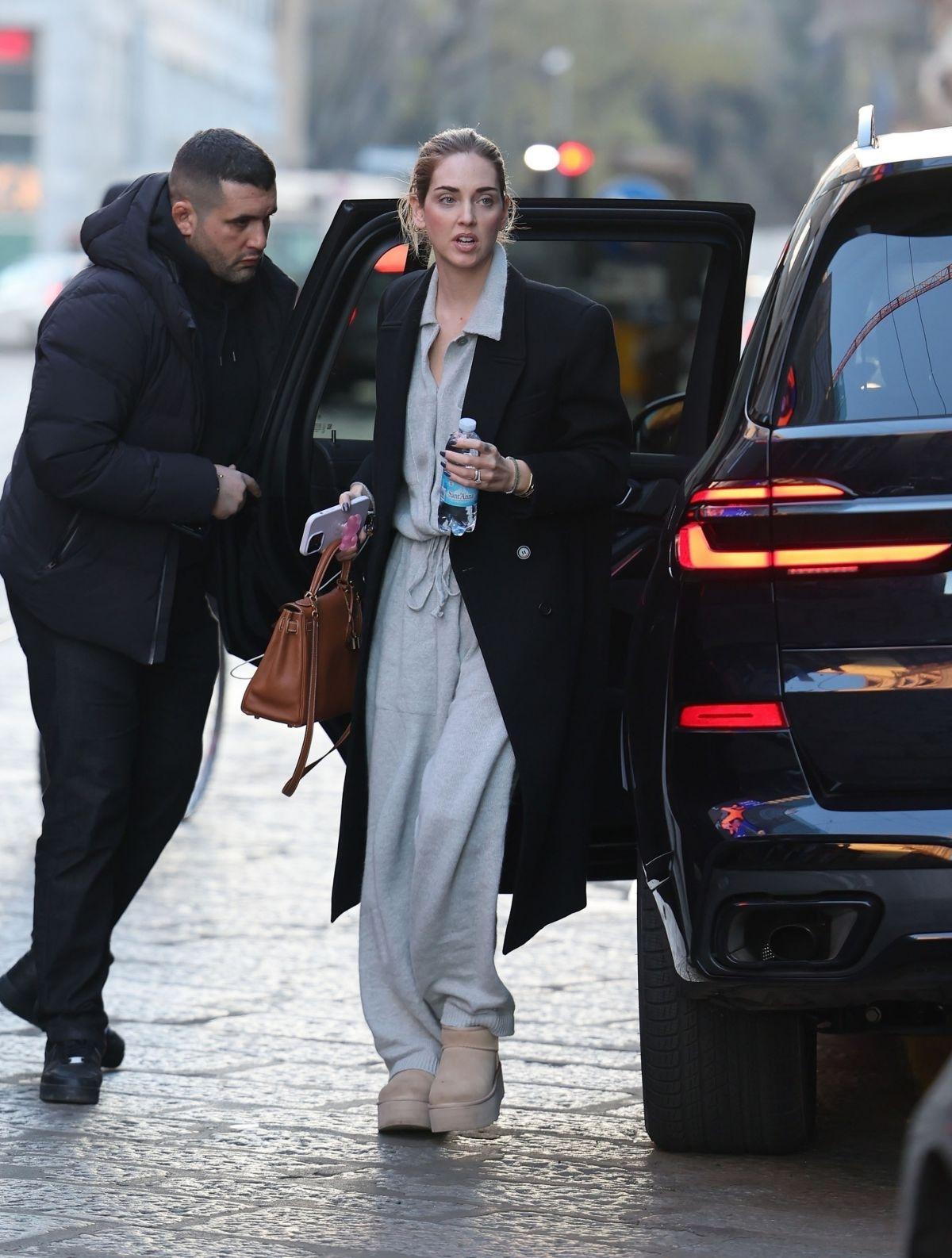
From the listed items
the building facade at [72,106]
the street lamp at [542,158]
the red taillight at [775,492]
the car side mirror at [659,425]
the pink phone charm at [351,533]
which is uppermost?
the building facade at [72,106]

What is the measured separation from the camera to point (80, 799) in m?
4.80

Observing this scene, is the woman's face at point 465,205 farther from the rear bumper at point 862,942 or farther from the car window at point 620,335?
the rear bumper at point 862,942

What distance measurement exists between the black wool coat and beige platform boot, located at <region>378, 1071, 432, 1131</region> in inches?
13.6

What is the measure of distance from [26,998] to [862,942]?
226 cm

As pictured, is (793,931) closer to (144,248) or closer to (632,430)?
(632,430)

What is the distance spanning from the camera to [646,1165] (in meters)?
4.22

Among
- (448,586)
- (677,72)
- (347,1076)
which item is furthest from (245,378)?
(677,72)

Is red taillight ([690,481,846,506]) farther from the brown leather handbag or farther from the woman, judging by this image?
the brown leather handbag

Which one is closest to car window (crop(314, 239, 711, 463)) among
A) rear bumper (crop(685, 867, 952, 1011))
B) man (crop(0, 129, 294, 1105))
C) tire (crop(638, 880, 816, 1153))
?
man (crop(0, 129, 294, 1105))

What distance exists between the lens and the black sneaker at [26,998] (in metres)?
5.00

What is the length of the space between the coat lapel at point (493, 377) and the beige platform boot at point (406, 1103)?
4.06ft

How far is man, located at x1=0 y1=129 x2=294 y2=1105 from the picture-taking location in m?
4.58

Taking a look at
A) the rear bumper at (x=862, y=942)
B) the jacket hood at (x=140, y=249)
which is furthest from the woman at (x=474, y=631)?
the rear bumper at (x=862, y=942)

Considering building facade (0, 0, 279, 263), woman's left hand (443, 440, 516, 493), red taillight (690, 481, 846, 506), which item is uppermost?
building facade (0, 0, 279, 263)
